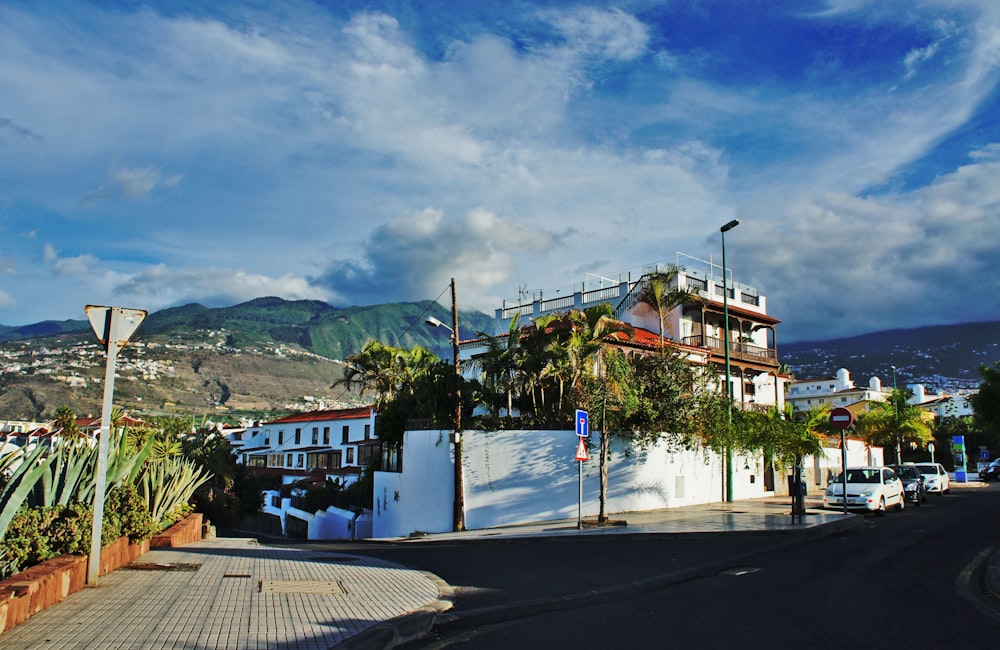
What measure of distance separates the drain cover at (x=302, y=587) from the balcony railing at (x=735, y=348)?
35224mm

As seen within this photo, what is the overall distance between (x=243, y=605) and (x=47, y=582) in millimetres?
2015

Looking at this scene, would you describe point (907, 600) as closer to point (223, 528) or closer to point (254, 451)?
point (223, 528)

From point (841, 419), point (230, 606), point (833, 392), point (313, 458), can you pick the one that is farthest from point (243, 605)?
point (833, 392)

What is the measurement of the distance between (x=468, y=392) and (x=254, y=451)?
169 feet

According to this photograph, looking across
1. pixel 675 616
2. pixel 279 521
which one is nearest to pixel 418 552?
pixel 675 616

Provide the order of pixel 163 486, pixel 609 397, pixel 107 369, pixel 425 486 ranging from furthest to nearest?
pixel 425 486 → pixel 609 397 → pixel 163 486 → pixel 107 369

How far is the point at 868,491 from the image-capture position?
969 inches

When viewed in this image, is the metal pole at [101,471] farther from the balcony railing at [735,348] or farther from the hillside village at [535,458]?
the balcony railing at [735,348]

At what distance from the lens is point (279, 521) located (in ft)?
157

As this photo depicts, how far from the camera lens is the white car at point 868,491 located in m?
24.4

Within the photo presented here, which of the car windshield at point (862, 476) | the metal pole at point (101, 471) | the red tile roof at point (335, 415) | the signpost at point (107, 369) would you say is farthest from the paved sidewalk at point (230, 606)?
the red tile roof at point (335, 415)

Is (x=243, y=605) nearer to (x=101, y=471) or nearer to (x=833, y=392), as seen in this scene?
(x=101, y=471)

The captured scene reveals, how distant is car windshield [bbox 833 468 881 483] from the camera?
26.1 metres

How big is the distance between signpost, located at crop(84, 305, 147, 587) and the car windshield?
24122 millimetres
